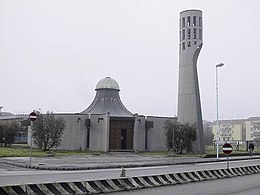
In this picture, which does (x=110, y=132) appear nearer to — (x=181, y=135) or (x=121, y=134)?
(x=121, y=134)

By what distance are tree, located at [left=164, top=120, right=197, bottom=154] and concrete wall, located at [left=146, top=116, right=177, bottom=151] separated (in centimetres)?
420

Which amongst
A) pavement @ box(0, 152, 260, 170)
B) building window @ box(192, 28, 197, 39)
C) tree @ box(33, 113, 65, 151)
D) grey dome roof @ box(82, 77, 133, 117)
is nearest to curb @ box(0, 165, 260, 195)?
pavement @ box(0, 152, 260, 170)

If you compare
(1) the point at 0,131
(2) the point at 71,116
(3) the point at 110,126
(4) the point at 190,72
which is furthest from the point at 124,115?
(1) the point at 0,131

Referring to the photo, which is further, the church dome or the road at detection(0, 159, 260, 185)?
the church dome

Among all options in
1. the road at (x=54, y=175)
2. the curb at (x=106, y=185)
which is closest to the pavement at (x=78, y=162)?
the road at (x=54, y=175)

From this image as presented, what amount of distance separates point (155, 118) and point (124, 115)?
14.9 feet

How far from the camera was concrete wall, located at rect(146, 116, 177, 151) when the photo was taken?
56875 mm

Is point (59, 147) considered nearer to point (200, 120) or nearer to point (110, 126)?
point (110, 126)

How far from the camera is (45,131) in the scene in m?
48.9

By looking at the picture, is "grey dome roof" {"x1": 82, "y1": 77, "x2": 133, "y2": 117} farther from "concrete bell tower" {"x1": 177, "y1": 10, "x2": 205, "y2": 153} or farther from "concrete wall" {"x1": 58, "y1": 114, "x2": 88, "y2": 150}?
"concrete bell tower" {"x1": 177, "y1": 10, "x2": 205, "y2": 153}

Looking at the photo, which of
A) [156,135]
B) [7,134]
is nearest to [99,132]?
[156,135]

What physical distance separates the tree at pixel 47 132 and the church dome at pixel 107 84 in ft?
48.1

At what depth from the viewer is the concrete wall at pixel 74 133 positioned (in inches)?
2135

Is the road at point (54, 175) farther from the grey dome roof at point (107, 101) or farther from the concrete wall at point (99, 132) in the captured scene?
the grey dome roof at point (107, 101)
